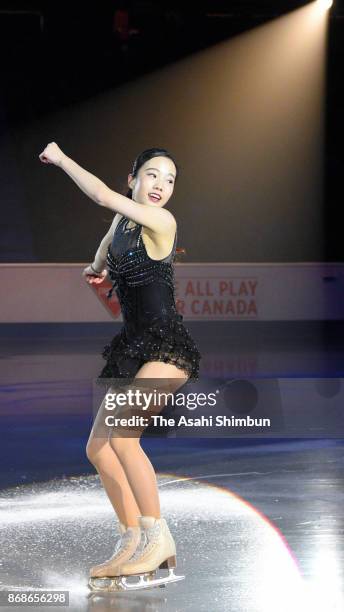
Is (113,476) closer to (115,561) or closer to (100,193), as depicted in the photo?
(115,561)

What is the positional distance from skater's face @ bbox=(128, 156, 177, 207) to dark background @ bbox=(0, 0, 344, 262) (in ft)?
44.7

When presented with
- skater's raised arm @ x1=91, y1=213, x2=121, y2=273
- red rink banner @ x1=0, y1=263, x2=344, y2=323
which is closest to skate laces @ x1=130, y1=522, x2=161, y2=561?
skater's raised arm @ x1=91, y1=213, x2=121, y2=273

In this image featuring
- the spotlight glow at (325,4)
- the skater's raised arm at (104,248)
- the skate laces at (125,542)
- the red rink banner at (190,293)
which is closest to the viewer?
the skate laces at (125,542)

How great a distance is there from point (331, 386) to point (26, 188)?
1002 centimetres

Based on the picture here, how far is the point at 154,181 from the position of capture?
12.3 feet

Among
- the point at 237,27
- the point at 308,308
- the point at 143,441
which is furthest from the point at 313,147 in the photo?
the point at 143,441

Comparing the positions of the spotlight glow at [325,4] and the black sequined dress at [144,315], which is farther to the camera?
the spotlight glow at [325,4]

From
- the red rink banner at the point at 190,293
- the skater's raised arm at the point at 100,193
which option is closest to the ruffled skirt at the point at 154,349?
the skater's raised arm at the point at 100,193

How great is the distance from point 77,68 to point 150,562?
48.9 ft

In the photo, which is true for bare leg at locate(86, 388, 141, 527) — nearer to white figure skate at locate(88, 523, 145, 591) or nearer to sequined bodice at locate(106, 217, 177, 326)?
white figure skate at locate(88, 523, 145, 591)

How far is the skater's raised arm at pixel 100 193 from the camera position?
343 centimetres

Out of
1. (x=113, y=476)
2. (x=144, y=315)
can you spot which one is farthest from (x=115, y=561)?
(x=144, y=315)

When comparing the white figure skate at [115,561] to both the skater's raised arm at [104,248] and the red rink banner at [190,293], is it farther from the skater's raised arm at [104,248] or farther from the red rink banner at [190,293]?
the red rink banner at [190,293]

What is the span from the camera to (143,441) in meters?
6.82
